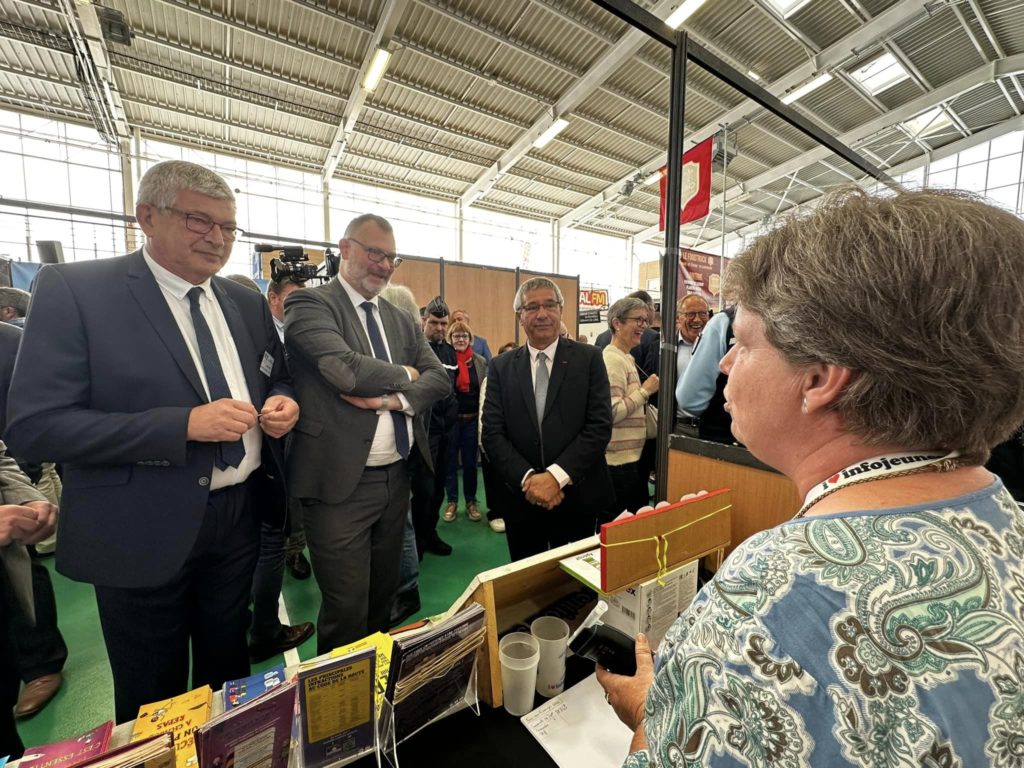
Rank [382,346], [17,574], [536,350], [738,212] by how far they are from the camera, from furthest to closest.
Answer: [738,212] < [536,350] < [382,346] < [17,574]

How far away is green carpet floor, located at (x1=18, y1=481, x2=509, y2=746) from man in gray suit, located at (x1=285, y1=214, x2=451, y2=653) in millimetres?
800

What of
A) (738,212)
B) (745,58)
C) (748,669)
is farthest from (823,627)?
(738,212)

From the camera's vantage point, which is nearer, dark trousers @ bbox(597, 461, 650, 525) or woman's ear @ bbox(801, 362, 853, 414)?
woman's ear @ bbox(801, 362, 853, 414)

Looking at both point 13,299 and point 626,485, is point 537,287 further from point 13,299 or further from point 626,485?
point 13,299

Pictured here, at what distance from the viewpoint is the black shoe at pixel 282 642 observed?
6.47 ft

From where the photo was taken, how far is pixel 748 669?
0.37 meters

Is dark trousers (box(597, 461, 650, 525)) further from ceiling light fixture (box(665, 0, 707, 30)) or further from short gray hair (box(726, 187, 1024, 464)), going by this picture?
ceiling light fixture (box(665, 0, 707, 30))

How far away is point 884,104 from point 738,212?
19.8 feet

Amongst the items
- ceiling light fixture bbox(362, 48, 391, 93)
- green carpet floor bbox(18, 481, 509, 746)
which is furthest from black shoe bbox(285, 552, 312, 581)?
ceiling light fixture bbox(362, 48, 391, 93)

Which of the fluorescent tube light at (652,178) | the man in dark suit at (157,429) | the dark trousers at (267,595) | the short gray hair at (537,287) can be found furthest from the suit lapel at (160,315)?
the fluorescent tube light at (652,178)

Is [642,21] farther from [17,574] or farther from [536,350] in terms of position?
[17,574]

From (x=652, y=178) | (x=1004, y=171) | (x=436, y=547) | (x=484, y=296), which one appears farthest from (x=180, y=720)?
(x=1004, y=171)

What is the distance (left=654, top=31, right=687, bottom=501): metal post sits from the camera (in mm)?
1457

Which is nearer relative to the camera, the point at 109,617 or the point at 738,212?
the point at 109,617
